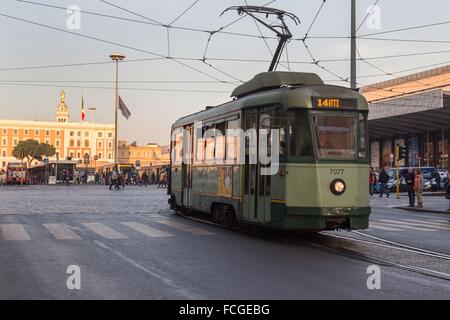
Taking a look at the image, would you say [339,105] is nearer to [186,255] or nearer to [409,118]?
[186,255]

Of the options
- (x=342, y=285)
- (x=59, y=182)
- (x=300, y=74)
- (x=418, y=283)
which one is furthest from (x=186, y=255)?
(x=59, y=182)

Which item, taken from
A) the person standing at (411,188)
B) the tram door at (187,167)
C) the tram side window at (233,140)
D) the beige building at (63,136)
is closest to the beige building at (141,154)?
the beige building at (63,136)

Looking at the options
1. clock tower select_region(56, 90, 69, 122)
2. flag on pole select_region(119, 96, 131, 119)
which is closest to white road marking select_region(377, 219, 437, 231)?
flag on pole select_region(119, 96, 131, 119)

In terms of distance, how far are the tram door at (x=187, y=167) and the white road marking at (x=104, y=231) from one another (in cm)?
291

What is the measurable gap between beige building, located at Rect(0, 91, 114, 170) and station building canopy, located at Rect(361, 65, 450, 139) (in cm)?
9297

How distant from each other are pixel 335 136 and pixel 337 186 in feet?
3.20

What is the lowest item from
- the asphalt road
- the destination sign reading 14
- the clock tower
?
the asphalt road

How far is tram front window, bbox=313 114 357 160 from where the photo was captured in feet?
38.0

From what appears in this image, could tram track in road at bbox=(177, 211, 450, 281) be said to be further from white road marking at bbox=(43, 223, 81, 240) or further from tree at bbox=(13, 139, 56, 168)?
tree at bbox=(13, 139, 56, 168)

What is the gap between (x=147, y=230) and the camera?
45.8 feet

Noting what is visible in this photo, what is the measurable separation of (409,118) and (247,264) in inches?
1886

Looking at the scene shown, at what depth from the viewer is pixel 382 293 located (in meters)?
7.09

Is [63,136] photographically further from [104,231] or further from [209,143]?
[104,231]

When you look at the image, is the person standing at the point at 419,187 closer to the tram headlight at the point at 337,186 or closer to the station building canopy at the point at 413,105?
the tram headlight at the point at 337,186
